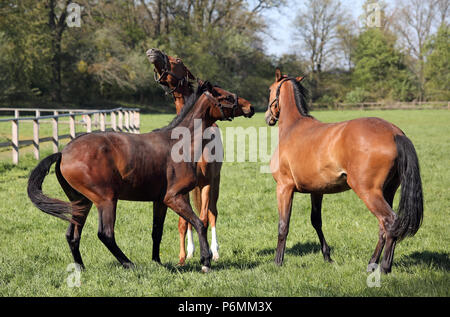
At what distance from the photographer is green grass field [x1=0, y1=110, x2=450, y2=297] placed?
416 cm

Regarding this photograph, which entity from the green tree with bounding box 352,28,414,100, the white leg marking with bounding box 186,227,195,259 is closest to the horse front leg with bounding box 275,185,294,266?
the white leg marking with bounding box 186,227,195,259

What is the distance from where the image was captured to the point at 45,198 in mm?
4562

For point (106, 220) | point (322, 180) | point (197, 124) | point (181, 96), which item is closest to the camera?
point (106, 220)

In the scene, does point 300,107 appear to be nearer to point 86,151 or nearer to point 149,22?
point 86,151

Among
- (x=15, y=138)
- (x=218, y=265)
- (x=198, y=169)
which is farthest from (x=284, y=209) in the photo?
(x=15, y=138)

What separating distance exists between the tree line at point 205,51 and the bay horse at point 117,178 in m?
34.2

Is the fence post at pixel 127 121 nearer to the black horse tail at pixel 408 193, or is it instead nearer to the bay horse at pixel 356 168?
the bay horse at pixel 356 168

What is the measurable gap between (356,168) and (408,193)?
0.56m

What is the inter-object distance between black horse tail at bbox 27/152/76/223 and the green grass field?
689 millimetres

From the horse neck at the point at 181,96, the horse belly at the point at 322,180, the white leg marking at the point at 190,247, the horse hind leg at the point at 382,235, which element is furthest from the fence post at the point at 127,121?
the horse hind leg at the point at 382,235

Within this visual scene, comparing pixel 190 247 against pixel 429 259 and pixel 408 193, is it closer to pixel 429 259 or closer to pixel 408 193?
pixel 408 193

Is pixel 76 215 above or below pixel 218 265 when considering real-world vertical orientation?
above

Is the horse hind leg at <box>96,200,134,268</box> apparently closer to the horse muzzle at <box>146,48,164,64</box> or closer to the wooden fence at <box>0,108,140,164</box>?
the horse muzzle at <box>146,48,164,64</box>
